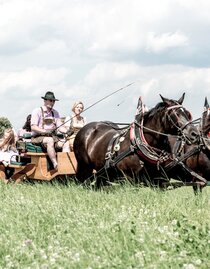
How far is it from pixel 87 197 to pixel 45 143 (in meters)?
3.51

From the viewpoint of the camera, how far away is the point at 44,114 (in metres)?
11.1

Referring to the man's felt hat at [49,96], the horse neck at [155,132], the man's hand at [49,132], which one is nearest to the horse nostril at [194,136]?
the horse neck at [155,132]

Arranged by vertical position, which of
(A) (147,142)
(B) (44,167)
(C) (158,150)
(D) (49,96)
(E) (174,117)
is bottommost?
(B) (44,167)

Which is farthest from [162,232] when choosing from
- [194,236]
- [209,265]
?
[209,265]

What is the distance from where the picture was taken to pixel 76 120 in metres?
11.5

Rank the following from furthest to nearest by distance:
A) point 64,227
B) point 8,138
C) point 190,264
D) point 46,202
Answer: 1. point 8,138
2. point 46,202
3. point 64,227
4. point 190,264

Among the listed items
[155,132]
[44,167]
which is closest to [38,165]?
[44,167]

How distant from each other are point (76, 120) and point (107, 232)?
6231mm

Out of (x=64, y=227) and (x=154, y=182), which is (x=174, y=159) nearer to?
(x=154, y=182)

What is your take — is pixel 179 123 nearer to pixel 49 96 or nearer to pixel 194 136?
pixel 194 136

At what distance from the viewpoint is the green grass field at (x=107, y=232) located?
4.50 meters

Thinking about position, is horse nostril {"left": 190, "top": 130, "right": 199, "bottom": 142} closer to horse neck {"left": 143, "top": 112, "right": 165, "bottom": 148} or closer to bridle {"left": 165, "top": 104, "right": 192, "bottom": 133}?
bridle {"left": 165, "top": 104, "right": 192, "bottom": 133}

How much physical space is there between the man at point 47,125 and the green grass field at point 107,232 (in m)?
3.31

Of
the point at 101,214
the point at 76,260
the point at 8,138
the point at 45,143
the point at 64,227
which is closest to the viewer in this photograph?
the point at 76,260
